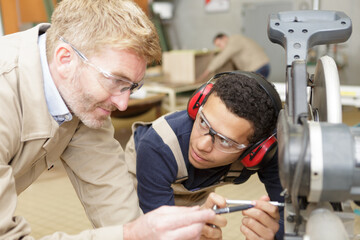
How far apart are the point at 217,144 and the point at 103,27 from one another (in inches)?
20.2

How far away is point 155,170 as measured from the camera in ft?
4.53

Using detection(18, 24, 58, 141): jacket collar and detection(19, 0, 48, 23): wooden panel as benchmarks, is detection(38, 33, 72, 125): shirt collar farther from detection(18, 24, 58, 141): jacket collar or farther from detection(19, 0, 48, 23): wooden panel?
detection(19, 0, 48, 23): wooden panel

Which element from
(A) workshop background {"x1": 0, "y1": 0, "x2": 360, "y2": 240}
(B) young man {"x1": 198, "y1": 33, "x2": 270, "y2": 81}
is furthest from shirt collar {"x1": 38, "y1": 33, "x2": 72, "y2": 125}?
(B) young man {"x1": 198, "y1": 33, "x2": 270, "y2": 81}

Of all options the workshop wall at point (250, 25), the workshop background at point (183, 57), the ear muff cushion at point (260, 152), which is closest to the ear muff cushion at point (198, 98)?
→ the ear muff cushion at point (260, 152)

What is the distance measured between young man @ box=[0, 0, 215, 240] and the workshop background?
87cm

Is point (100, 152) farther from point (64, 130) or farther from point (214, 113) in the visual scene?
point (214, 113)

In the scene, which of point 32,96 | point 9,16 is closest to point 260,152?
point 32,96

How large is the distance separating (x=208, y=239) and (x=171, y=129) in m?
0.41

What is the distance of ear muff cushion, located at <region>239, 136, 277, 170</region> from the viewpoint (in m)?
1.29

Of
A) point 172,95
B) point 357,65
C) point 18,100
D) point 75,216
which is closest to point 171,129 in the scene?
point 18,100

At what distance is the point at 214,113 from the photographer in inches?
49.8

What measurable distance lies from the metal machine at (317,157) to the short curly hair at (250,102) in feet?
0.95

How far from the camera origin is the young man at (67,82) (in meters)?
1.00


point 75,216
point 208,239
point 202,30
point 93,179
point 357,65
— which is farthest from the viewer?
point 202,30
